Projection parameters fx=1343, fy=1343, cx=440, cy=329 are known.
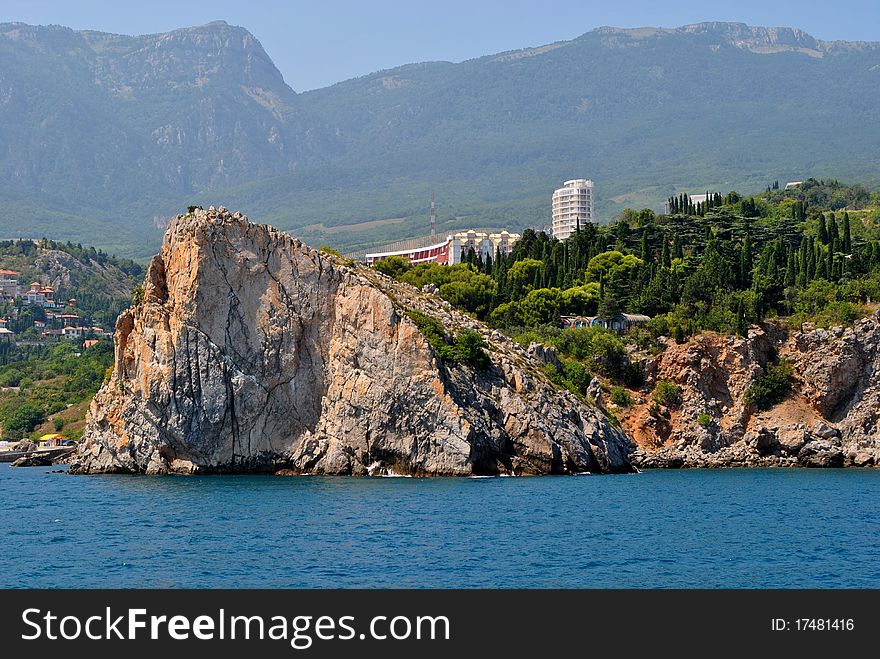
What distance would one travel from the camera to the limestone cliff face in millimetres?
67688

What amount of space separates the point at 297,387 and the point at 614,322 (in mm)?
26321

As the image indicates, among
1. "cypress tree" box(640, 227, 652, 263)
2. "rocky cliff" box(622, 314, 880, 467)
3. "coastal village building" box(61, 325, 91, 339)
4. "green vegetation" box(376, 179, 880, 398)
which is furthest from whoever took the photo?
"coastal village building" box(61, 325, 91, 339)

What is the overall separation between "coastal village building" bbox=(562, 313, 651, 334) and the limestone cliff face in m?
16.5

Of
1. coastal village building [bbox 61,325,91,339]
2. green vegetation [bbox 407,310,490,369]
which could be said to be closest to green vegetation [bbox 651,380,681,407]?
green vegetation [bbox 407,310,490,369]

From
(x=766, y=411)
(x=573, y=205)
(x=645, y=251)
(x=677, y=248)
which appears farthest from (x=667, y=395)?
(x=573, y=205)

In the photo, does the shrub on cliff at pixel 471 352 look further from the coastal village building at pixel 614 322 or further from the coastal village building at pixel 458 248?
the coastal village building at pixel 458 248

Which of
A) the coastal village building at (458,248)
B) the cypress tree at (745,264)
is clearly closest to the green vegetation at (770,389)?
the cypress tree at (745,264)

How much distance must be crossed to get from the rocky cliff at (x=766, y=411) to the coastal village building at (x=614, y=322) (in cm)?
664

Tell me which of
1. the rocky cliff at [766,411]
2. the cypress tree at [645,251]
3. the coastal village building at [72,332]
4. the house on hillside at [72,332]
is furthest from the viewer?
the coastal village building at [72,332]

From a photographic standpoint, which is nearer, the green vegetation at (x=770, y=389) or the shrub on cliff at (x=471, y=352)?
the shrub on cliff at (x=471, y=352)

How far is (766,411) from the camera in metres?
78.2

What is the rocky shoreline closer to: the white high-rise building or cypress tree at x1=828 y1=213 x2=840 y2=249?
cypress tree at x1=828 y1=213 x2=840 y2=249

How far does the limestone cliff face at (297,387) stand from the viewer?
6769cm
